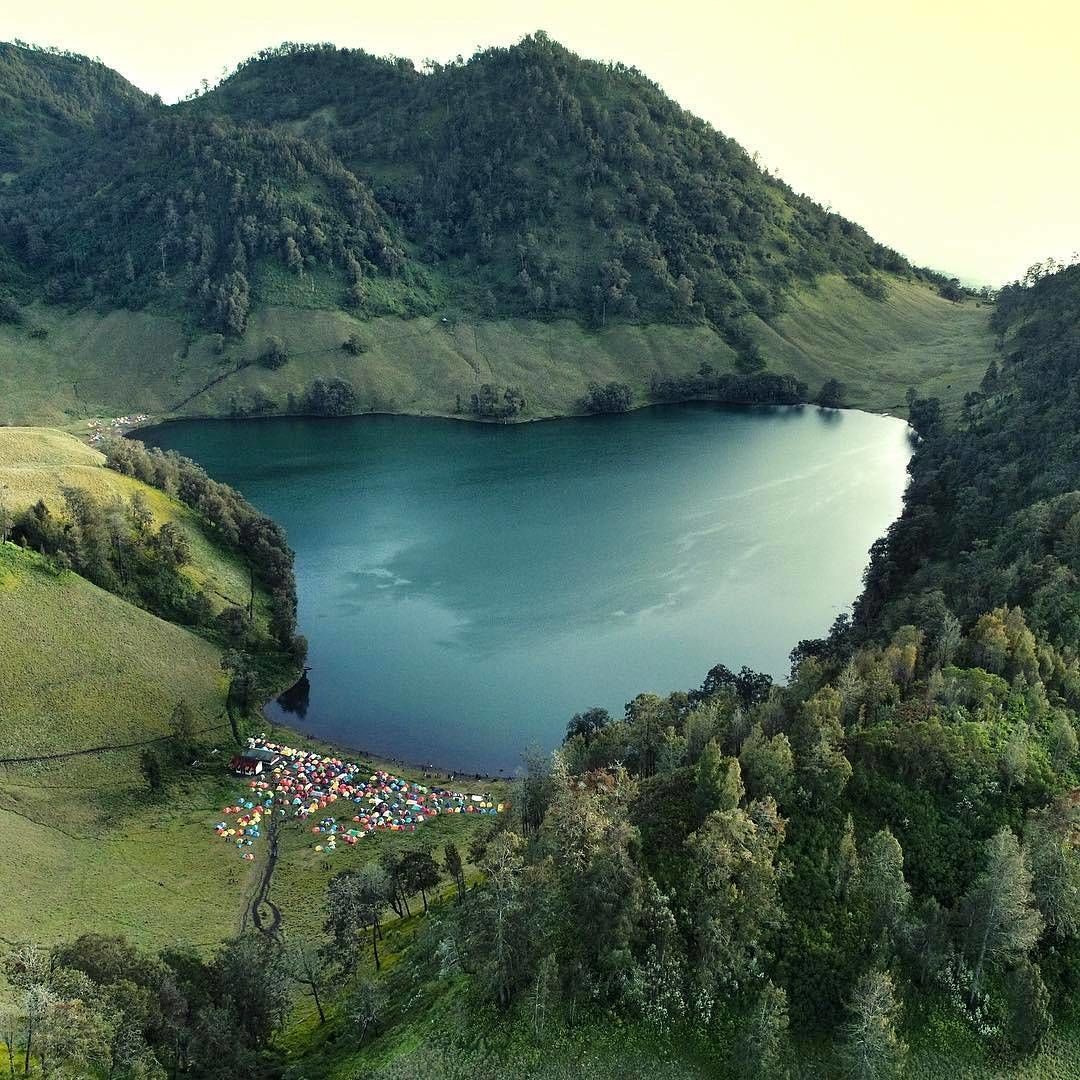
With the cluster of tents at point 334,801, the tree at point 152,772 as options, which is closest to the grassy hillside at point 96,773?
the tree at point 152,772

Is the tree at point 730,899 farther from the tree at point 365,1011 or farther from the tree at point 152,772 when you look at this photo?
the tree at point 152,772

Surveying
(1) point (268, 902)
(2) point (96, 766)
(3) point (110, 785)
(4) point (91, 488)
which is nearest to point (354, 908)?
(1) point (268, 902)

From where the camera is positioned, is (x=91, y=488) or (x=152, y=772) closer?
(x=152, y=772)

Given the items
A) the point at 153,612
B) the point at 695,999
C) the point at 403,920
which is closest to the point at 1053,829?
the point at 695,999

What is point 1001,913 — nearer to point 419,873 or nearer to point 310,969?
point 310,969

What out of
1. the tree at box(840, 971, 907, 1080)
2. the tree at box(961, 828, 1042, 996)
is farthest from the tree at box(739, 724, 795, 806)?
the tree at box(840, 971, 907, 1080)

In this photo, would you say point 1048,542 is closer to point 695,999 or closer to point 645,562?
point 645,562

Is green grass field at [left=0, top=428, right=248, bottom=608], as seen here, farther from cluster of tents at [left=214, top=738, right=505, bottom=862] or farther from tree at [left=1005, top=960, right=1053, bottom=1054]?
tree at [left=1005, top=960, right=1053, bottom=1054]
